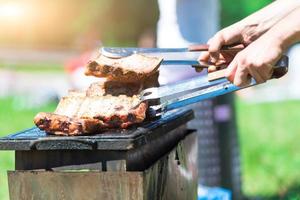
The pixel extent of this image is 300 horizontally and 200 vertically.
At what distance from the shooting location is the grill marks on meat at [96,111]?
2.74 m

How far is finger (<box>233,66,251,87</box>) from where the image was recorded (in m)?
2.72

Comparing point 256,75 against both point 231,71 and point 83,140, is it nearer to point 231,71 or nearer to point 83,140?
point 231,71

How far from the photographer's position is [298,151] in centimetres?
808

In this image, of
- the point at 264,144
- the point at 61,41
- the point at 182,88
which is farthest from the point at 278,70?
the point at 61,41

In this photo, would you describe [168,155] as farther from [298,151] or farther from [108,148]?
[298,151]

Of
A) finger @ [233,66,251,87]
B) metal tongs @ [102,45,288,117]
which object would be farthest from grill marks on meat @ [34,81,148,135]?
finger @ [233,66,251,87]

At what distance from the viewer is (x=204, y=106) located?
5.48 m

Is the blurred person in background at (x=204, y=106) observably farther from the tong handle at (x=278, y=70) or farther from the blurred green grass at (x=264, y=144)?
the tong handle at (x=278, y=70)

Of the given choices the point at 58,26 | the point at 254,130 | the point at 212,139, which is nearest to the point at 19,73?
the point at 58,26

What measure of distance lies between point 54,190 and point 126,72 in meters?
0.72

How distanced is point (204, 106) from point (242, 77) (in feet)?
9.01

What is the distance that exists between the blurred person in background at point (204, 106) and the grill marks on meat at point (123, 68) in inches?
74.3

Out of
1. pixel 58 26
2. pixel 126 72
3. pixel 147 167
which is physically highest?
pixel 58 26

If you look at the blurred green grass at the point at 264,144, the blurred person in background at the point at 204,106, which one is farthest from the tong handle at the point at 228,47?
the blurred green grass at the point at 264,144
